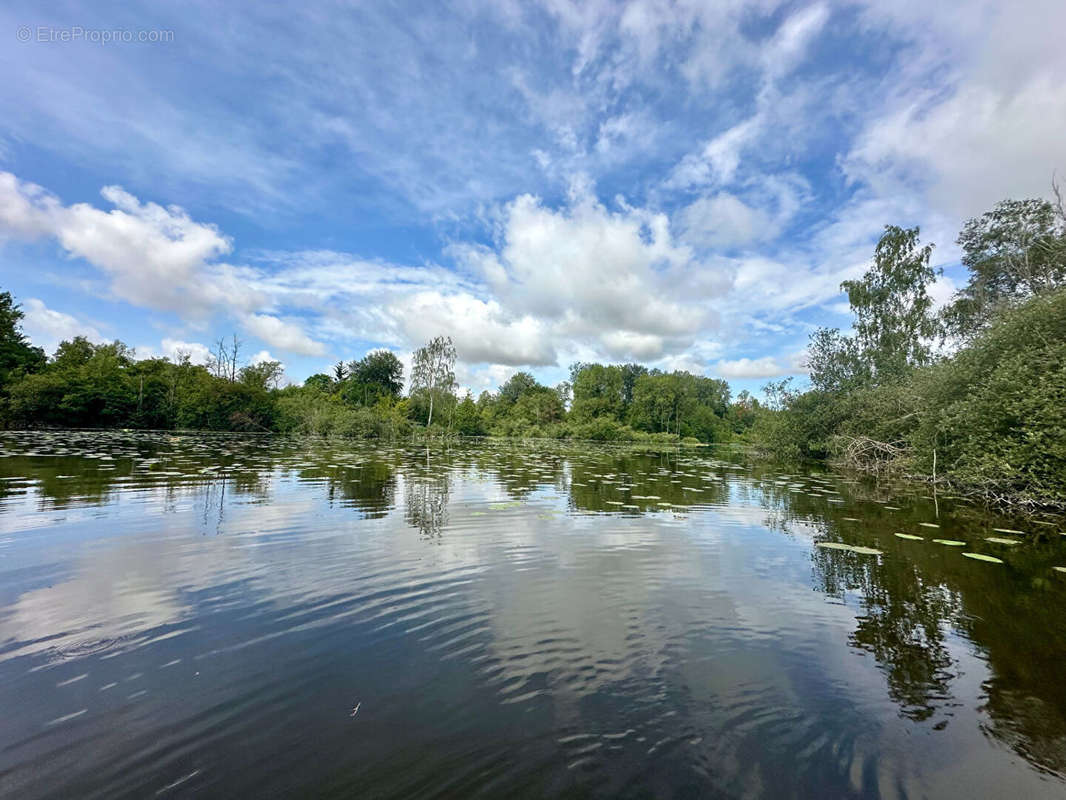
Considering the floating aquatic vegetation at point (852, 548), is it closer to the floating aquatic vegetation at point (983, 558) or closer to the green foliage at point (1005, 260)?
the floating aquatic vegetation at point (983, 558)

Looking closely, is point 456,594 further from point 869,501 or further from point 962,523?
point 869,501

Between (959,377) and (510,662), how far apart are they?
54.1 feet

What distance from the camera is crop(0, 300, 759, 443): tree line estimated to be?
38.7 m

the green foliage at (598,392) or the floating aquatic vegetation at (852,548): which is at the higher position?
the green foliage at (598,392)

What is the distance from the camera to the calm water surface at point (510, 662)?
7.59 feet

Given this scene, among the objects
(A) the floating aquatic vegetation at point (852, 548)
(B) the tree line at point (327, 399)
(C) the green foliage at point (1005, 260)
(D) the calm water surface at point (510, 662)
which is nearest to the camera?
(D) the calm water surface at point (510, 662)

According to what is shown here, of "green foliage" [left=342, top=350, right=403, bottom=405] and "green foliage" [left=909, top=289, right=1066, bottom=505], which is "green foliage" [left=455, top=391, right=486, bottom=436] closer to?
"green foliage" [left=342, top=350, right=403, bottom=405]

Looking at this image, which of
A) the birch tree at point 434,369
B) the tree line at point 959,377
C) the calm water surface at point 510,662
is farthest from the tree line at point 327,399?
the calm water surface at point 510,662

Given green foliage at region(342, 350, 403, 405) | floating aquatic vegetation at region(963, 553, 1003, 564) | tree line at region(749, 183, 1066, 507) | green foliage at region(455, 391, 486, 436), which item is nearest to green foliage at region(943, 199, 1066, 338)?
tree line at region(749, 183, 1066, 507)

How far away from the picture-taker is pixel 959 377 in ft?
44.0

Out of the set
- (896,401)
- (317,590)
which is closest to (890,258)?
(896,401)

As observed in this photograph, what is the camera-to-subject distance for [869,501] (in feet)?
40.7

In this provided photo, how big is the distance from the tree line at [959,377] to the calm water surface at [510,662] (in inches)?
180

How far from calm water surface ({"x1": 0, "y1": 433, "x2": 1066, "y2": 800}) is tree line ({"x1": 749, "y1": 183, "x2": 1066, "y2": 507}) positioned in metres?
4.56
